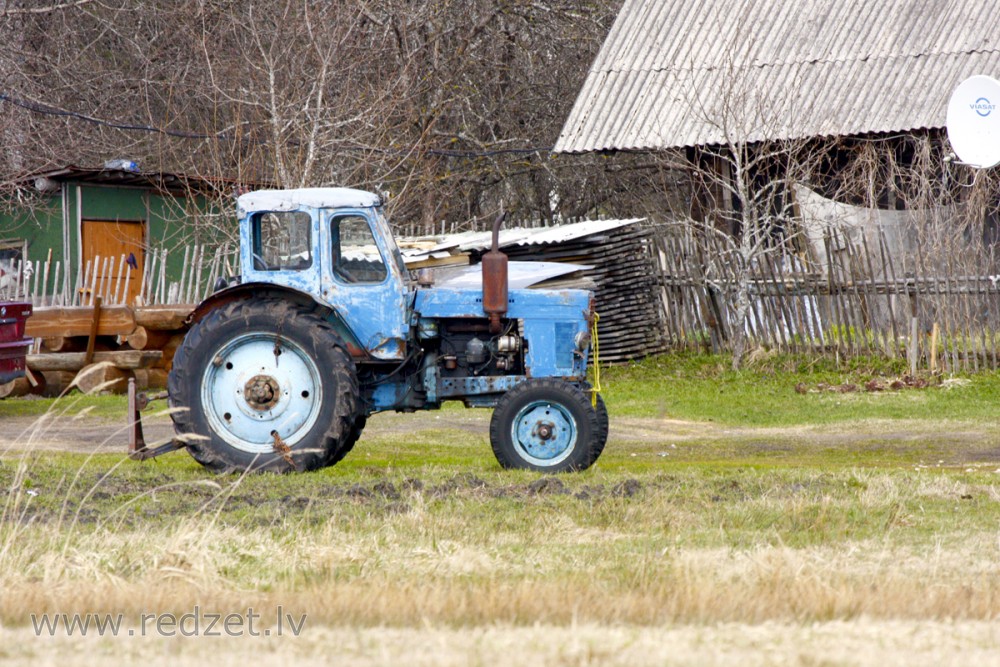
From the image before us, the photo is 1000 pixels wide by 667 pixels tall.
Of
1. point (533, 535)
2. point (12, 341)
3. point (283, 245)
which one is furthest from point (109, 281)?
point (533, 535)

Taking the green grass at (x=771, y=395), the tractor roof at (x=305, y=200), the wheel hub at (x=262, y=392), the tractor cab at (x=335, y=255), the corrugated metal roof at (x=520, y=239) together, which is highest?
the corrugated metal roof at (x=520, y=239)

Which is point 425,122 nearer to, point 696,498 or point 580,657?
point 696,498

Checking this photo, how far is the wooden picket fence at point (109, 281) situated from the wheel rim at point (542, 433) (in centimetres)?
911

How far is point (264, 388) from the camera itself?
32.7 feet

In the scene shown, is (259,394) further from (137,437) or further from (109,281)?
(109,281)

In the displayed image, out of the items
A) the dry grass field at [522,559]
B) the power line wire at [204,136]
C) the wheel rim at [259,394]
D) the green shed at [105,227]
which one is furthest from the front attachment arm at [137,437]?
the green shed at [105,227]

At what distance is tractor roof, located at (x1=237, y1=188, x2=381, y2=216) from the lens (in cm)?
993

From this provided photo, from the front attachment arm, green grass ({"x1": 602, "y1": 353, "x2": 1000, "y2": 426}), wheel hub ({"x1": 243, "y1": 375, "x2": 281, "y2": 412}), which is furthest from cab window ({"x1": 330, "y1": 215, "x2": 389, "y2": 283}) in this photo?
green grass ({"x1": 602, "y1": 353, "x2": 1000, "y2": 426})

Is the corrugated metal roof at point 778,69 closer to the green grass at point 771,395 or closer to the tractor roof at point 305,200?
the green grass at point 771,395

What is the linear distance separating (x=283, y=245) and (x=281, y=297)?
389mm

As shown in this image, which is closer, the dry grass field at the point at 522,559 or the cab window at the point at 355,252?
the dry grass field at the point at 522,559

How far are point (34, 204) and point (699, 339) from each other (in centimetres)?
1074

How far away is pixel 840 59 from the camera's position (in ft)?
68.3

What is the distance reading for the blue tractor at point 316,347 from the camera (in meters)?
9.84
